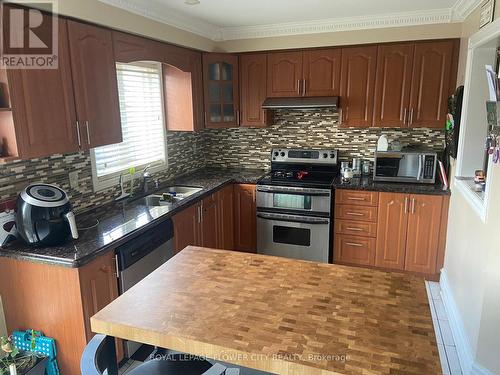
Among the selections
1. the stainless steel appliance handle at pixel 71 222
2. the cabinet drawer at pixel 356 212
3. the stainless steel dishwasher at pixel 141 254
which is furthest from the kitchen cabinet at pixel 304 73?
the stainless steel appliance handle at pixel 71 222

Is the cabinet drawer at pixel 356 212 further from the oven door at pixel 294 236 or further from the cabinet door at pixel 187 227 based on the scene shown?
the cabinet door at pixel 187 227

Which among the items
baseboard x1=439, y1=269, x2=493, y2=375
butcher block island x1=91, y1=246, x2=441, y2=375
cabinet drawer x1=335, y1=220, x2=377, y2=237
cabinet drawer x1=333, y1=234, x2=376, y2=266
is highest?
butcher block island x1=91, y1=246, x2=441, y2=375

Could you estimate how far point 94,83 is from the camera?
238cm

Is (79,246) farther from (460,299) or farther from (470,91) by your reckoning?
(470,91)

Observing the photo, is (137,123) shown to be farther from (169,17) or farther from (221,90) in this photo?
(221,90)

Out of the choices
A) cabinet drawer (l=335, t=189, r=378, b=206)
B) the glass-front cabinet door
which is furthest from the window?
cabinet drawer (l=335, t=189, r=378, b=206)

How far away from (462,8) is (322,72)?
4.12 ft

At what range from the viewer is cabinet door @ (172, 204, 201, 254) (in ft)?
9.49

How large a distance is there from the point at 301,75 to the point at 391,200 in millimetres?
1527

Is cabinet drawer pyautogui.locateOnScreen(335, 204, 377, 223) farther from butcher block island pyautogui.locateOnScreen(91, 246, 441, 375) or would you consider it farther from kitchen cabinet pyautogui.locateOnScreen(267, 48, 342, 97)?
butcher block island pyautogui.locateOnScreen(91, 246, 441, 375)

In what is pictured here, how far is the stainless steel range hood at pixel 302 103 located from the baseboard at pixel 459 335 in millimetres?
1856

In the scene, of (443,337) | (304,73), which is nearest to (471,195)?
(443,337)

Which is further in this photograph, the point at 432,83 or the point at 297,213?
the point at 297,213
